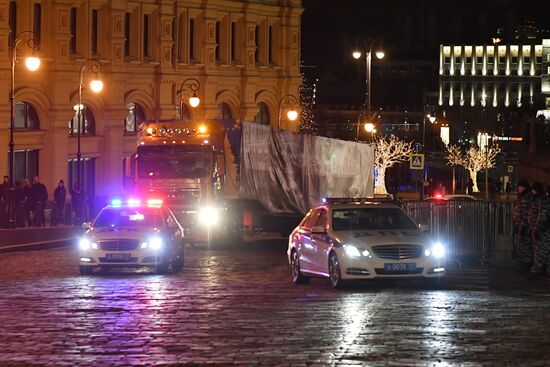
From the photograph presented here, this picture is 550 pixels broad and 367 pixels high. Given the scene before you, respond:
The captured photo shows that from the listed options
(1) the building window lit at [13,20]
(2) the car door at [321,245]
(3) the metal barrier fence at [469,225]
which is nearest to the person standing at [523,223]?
(3) the metal barrier fence at [469,225]

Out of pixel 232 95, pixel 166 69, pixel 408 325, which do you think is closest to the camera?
pixel 408 325

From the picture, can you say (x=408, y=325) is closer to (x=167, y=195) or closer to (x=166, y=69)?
(x=167, y=195)

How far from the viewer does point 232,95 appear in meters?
73.1

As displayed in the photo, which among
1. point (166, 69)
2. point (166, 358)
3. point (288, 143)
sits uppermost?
point (166, 69)

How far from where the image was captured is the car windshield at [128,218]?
28406mm

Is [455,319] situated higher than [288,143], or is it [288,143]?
[288,143]

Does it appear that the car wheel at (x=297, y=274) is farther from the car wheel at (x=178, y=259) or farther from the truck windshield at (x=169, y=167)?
the truck windshield at (x=169, y=167)

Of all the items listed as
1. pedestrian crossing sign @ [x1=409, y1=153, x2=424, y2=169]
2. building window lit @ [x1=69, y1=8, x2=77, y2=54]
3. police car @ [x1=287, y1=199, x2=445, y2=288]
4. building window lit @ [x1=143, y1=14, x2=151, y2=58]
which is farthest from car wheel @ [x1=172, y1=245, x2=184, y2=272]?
building window lit @ [x1=143, y1=14, x2=151, y2=58]

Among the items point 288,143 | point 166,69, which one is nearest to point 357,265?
point 288,143

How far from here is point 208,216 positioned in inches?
1533

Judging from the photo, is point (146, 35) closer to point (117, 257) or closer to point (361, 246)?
point (117, 257)

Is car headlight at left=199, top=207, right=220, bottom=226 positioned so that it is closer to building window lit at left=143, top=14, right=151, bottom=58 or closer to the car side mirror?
the car side mirror

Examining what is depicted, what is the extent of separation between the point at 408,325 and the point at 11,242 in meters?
22.8

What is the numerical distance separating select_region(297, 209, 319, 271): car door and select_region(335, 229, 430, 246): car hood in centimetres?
98
